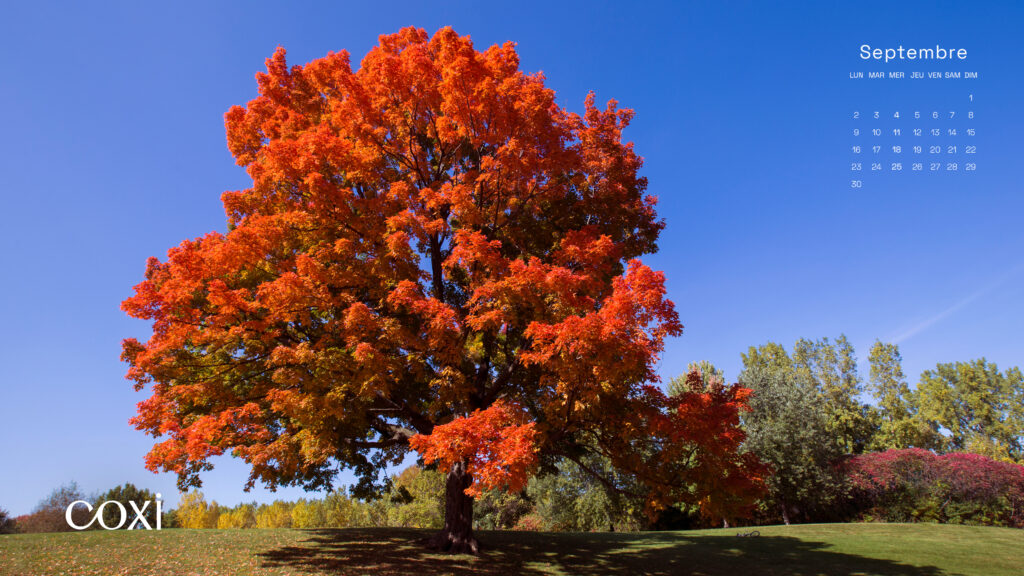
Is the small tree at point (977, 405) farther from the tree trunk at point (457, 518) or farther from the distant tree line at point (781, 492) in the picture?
the tree trunk at point (457, 518)

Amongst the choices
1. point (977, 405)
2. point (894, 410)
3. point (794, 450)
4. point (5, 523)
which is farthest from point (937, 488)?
point (5, 523)

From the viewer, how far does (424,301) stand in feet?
33.4

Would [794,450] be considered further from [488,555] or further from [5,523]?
[5,523]

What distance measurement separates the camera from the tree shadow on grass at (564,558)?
36.6 feet

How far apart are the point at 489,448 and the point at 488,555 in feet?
21.0

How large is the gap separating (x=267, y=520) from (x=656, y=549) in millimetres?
41876

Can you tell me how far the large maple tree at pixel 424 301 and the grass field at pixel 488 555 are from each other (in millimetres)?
1953

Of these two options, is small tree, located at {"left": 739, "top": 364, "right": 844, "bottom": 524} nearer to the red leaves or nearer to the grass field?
the grass field

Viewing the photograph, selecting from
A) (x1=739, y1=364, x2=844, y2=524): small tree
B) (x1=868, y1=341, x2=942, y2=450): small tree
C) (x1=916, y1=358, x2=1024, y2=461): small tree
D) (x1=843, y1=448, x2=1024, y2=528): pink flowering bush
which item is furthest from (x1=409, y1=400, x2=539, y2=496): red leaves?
(x1=916, y1=358, x2=1024, y2=461): small tree

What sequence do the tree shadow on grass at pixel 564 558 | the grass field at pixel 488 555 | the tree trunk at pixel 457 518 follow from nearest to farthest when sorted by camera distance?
the grass field at pixel 488 555 < the tree shadow on grass at pixel 564 558 < the tree trunk at pixel 457 518

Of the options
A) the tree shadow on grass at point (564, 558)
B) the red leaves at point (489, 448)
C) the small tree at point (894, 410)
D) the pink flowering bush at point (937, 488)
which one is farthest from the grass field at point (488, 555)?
the small tree at point (894, 410)

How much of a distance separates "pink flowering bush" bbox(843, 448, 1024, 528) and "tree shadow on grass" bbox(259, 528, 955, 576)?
19.0m

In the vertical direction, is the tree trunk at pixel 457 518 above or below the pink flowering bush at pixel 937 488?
above

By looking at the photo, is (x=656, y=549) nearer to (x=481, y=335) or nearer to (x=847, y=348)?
(x=481, y=335)
